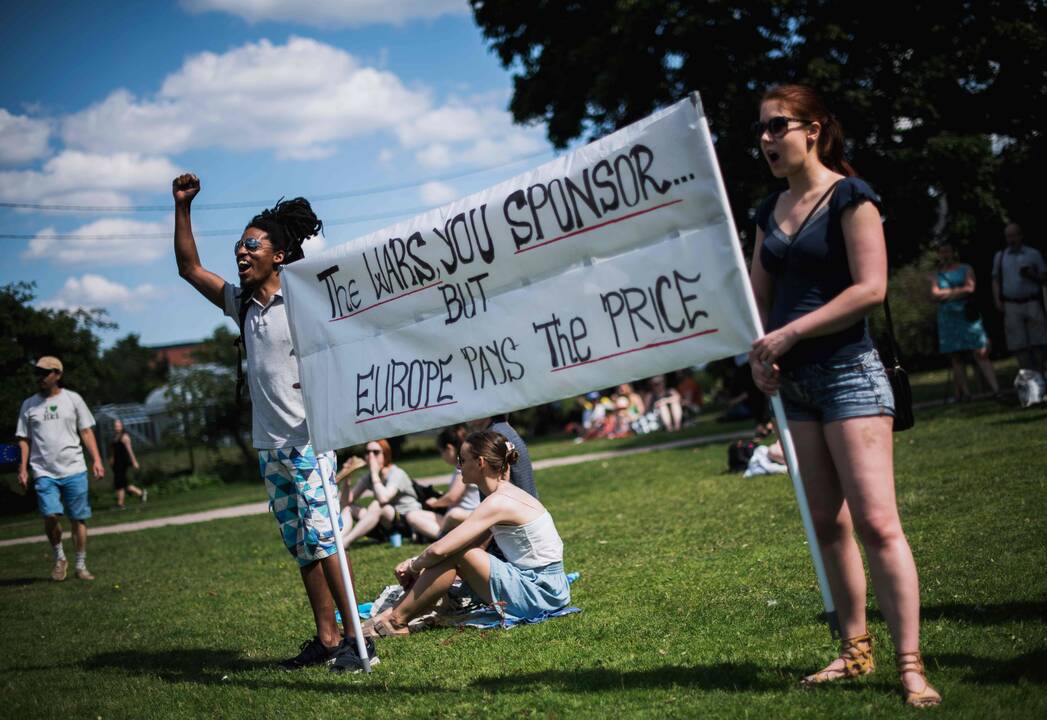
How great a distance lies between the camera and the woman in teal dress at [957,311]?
552 inches

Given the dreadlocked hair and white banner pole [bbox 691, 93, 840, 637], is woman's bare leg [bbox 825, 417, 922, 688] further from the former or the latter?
the dreadlocked hair

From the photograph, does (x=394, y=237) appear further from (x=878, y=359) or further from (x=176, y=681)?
(x=176, y=681)

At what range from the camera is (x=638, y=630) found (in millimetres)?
5238

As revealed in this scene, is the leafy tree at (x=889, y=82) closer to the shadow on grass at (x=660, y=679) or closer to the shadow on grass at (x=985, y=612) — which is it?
the shadow on grass at (x=985, y=612)

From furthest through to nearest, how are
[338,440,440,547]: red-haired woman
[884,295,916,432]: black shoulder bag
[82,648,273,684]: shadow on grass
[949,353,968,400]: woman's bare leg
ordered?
[949,353,968,400]: woman's bare leg, [338,440,440,547]: red-haired woman, [82,648,273,684]: shadow on grass, [884,295,916,432]: black shoulder bag

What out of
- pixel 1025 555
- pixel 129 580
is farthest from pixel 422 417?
pixel 129 580

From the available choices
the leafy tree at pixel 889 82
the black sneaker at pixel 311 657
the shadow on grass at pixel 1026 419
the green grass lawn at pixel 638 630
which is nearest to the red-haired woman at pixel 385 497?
the green grass lawn at pixel 638 630

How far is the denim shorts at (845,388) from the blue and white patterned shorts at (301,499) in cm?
279

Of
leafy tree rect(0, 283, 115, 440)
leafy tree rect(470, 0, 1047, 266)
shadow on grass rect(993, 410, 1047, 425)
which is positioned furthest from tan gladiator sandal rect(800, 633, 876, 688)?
leafy tree rect(0, 283, 115, 440)

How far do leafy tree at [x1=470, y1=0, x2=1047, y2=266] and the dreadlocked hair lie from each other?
53.2ft

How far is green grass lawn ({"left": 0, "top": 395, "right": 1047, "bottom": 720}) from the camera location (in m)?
3.99

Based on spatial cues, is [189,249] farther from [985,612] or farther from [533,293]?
[985,612]

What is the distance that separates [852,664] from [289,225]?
389 centimetres

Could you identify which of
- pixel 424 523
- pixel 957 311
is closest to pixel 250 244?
pixel 424 523
